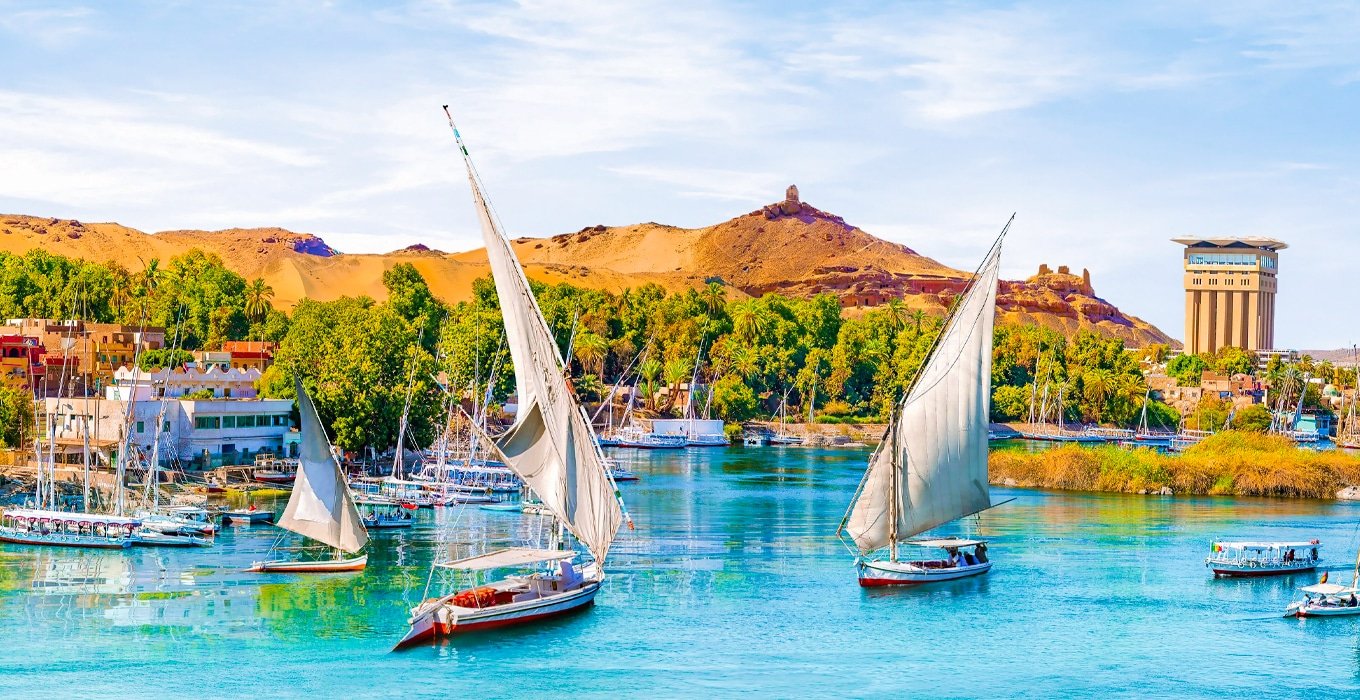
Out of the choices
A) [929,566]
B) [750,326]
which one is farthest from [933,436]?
[750,326]

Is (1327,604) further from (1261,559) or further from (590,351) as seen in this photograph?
(590,351)

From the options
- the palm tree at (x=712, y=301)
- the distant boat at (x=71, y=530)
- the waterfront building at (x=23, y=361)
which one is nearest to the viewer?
the distant boat at (x=71, y=530)

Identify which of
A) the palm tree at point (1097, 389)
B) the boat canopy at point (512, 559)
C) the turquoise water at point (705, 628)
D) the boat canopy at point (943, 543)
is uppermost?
the palm tree at point (1097, 389)

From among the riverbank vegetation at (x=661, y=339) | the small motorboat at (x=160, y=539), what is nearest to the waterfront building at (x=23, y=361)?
the riverbank vegetation at (x=661, y=339)

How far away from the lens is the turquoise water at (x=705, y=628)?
3488 centimetres

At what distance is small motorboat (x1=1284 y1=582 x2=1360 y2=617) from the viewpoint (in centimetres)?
4197

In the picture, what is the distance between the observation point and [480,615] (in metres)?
38.7

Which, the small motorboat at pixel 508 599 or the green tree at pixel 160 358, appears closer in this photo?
the small motorboat at pixel 508 599

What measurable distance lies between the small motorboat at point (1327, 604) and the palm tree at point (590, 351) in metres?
75.8

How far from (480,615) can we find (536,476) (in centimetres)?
379

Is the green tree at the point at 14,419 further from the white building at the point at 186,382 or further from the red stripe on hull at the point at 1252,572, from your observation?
the red stripe on hull at the point at 1252,572

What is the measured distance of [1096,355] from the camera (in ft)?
447

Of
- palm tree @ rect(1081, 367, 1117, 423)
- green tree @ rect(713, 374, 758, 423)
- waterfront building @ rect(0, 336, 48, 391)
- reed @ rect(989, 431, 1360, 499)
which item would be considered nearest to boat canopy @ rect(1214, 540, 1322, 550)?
reed @ rect(989, 431, 1360, 499)

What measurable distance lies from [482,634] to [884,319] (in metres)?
102
